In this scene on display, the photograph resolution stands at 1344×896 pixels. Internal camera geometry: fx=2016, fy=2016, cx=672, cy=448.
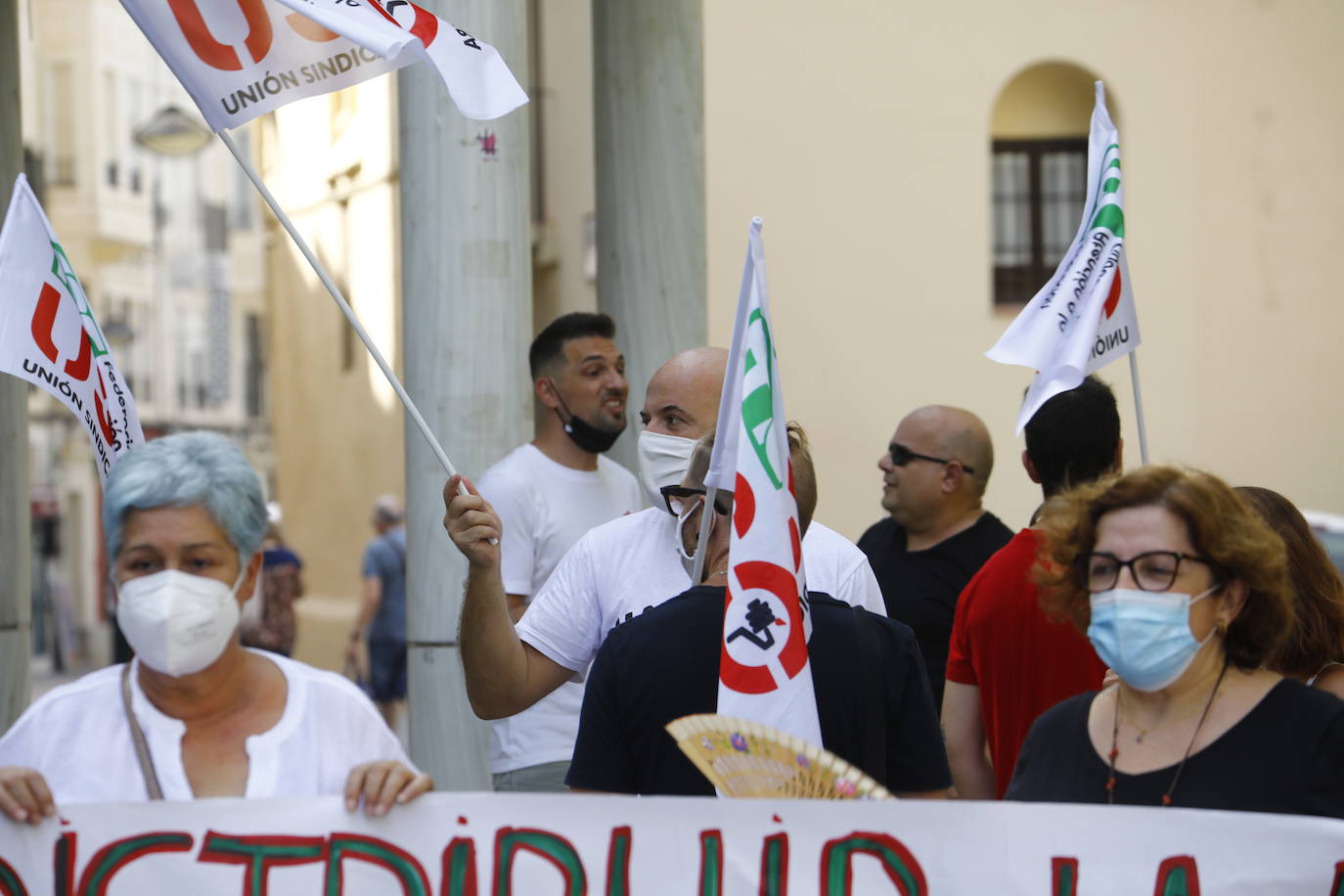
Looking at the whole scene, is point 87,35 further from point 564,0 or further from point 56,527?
point 564,0

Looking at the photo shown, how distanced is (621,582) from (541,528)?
129 cm

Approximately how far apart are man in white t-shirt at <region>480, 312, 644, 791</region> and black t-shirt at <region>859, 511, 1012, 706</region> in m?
0.78

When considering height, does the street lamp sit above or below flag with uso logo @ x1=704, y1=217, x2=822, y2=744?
above

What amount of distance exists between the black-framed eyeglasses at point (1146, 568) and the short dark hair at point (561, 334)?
9.37ft

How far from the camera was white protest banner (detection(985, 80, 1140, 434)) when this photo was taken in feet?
15.8

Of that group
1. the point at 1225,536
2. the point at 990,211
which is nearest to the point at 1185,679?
the point at 1225,536

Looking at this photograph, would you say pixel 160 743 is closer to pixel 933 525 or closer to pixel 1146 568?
pixel 1146 568

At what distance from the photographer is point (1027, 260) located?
565 inches

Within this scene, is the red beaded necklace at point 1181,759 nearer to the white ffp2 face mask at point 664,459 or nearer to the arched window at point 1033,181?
the white ffp2 face mask at point 664,459

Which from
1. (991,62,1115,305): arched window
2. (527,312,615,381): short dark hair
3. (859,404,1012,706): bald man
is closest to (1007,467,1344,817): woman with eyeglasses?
(859,404,1012,706): bald man

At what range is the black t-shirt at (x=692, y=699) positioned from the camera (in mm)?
3633

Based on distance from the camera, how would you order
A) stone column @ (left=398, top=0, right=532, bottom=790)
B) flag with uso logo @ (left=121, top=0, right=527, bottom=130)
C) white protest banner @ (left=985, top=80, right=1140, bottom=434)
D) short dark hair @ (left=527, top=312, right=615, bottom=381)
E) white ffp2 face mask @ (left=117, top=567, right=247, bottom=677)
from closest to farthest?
1. white ffp2 face mask @ (left=117, top=567, right=247, bottom=677)
2. flag with uso logo @ (left=121, top=0, right=527, bottom=130)
3. white protest banner @ (left=985, top=80, right=1140, bottom=434)
4. short dark hair @ (left=527, top=312, right=615, bottom=381)
5. stone column @ (left=398, top=0, right=532, bottom=790)

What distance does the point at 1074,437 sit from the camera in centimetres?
493

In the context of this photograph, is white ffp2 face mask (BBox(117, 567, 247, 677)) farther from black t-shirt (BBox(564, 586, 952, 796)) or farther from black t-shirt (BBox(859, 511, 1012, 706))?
black t-shirt (BBox(859, 511, 1012, 706))
